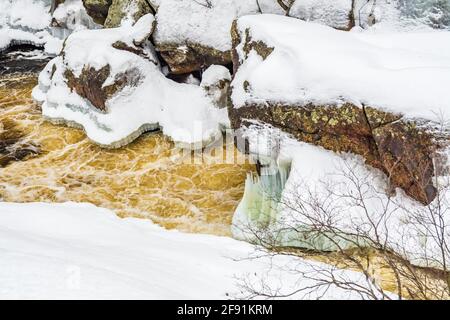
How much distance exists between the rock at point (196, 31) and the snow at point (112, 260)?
18.4 feet

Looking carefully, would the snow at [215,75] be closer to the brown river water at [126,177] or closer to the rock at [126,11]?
the brown river water at [126,177]

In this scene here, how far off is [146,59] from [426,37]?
7349 mm

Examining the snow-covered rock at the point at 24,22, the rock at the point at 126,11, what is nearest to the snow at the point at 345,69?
the rock at the point at 126,11

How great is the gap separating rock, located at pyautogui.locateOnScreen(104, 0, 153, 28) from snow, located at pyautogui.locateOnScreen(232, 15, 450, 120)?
474cm

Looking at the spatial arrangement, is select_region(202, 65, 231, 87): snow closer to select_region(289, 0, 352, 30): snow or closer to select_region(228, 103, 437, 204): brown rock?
select_region(289, 0, 352, 30): snow

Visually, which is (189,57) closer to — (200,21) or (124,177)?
(200,21)

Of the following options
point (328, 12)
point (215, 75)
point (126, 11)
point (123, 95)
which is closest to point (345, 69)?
point (328, 12)

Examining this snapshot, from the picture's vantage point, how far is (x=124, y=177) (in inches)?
380

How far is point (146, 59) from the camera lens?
11.7 m

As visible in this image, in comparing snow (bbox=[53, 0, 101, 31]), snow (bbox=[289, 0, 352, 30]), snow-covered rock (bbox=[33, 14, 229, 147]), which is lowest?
snow (bbox=[53, 0, 101, 31])

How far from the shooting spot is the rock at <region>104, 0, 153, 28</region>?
12625mm

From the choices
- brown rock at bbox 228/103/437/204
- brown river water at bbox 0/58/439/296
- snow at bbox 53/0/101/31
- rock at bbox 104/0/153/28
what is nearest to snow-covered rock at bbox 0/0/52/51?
snow at bbox 53/0/101/31

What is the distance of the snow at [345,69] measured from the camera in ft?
21.7
